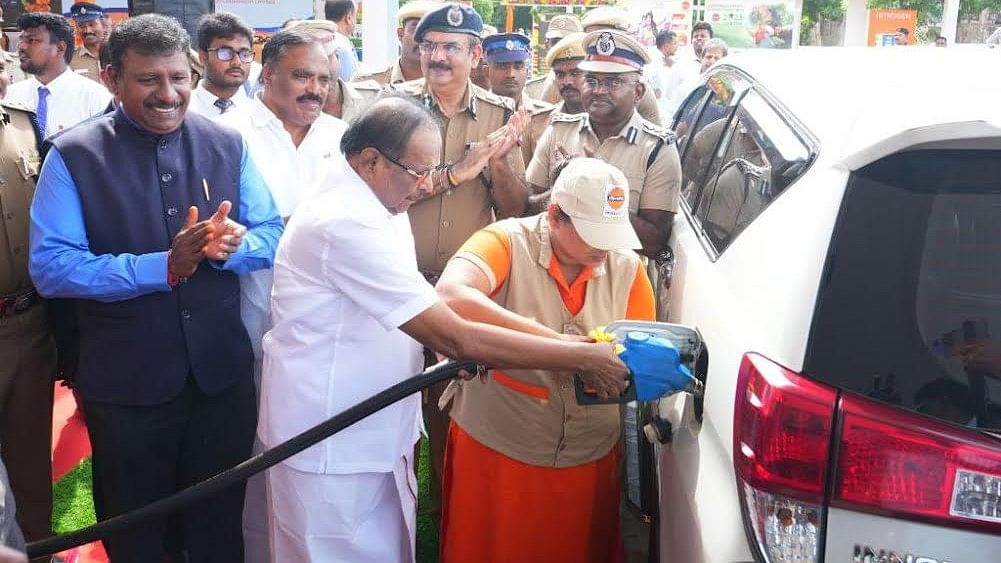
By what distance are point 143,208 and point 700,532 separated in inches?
71.7

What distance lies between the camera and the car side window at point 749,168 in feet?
6.45

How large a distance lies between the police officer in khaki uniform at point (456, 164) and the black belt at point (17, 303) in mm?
1480

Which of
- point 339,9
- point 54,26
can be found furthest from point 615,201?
point 339,9

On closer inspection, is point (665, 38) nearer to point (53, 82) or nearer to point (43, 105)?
point (53, 82)

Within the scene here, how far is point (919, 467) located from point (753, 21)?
20523 millimetres

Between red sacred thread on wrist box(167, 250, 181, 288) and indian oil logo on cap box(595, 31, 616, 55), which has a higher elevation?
indian oil logo on cap box(595, 31, 616, 55)

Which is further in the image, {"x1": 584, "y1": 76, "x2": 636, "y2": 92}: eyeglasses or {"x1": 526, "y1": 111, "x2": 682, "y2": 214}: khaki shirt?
{"x1": 584, "y1": 76, "x2": 636, "y2": 92}: eyeglasses

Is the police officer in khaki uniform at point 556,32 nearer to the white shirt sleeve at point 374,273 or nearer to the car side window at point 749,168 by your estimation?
the car side window at point 749,168

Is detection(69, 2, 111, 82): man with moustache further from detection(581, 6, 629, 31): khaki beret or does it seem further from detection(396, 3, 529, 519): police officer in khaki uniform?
detection(396, 3, 529, 519): police officer in khaki uniform

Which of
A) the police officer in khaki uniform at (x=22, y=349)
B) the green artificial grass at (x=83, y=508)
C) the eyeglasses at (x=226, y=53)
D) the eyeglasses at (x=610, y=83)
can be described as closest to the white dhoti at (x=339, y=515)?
the green artificial grass at (x=83, y=508)

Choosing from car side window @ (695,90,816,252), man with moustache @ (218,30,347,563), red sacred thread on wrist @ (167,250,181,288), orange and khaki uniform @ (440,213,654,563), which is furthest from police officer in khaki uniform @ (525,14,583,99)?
red sacred thread on wrist @ (167,250,181,288)

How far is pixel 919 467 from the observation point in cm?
143

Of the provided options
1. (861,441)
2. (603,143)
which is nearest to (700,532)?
(861,441)

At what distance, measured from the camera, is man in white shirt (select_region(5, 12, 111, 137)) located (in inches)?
233
